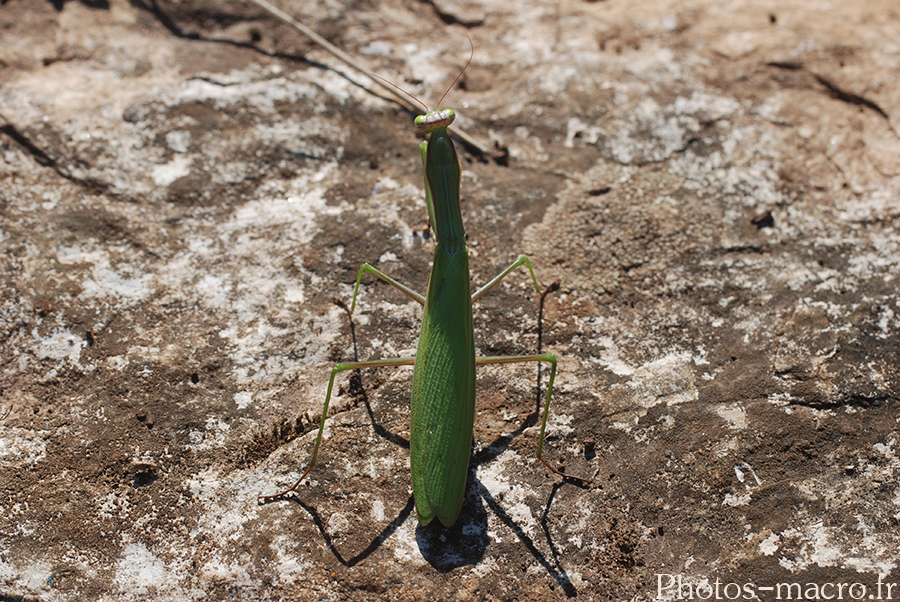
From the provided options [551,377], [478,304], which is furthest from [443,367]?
[478,304]

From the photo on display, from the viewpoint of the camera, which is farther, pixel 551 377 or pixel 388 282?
pixel 388 282

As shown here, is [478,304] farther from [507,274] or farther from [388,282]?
[388,282]

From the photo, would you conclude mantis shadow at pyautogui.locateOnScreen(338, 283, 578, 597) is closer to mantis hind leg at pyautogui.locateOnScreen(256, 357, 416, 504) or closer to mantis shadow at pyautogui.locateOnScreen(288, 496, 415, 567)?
mantis shadow at pyautogui.locateOnScreen(288, 496, 415, 567)

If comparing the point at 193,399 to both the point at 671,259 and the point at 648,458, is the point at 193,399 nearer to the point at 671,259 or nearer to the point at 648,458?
the point at 648,458

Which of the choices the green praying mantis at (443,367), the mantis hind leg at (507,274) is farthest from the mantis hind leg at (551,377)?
the mantis hind leg at (507,274)

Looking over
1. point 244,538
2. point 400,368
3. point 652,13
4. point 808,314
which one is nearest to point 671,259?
point 808,314
